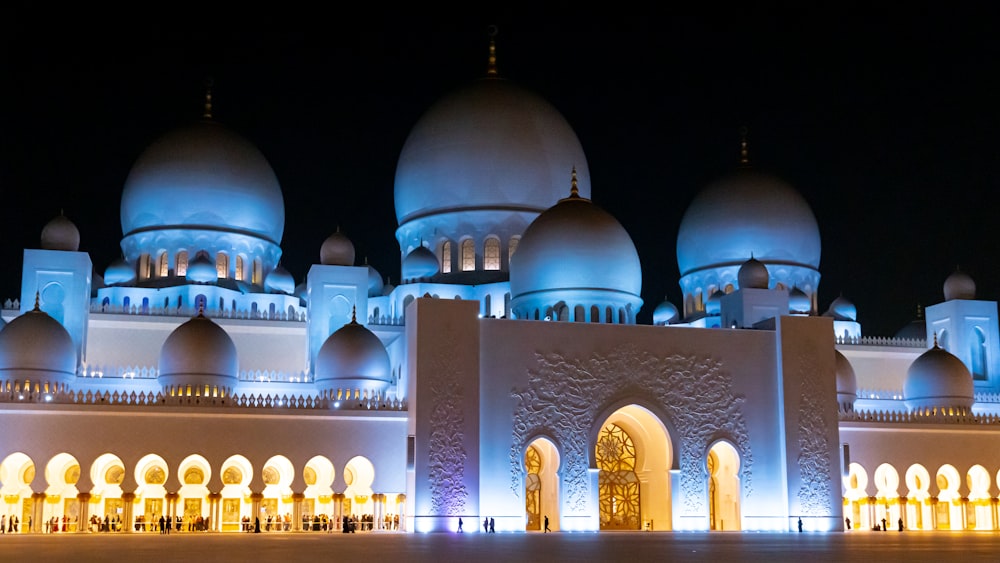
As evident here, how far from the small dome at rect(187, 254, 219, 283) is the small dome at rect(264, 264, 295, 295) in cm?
138

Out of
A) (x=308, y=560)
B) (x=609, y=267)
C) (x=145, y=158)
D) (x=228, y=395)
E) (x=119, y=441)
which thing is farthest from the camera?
(x=145, y=158)

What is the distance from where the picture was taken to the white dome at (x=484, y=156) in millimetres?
26609

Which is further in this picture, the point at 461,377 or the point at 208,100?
the point at 208,100

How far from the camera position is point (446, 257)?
26766 millimetres

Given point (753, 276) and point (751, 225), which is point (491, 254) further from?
point (751, 225)

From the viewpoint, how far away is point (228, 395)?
21469mm

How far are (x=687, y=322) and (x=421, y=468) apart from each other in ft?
Answer: 33.3

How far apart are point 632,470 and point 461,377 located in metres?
4.01

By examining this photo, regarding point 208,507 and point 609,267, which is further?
point 609,267

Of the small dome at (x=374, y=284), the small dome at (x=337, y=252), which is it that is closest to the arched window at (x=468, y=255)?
the small dome at (x=374, y=284)

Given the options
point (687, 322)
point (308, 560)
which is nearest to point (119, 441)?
point (308, 560)

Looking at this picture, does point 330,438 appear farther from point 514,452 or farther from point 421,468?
point 514,452

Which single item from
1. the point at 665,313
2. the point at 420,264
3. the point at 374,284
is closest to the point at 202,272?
the point at 374,284

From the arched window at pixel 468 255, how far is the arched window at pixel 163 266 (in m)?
6.25
